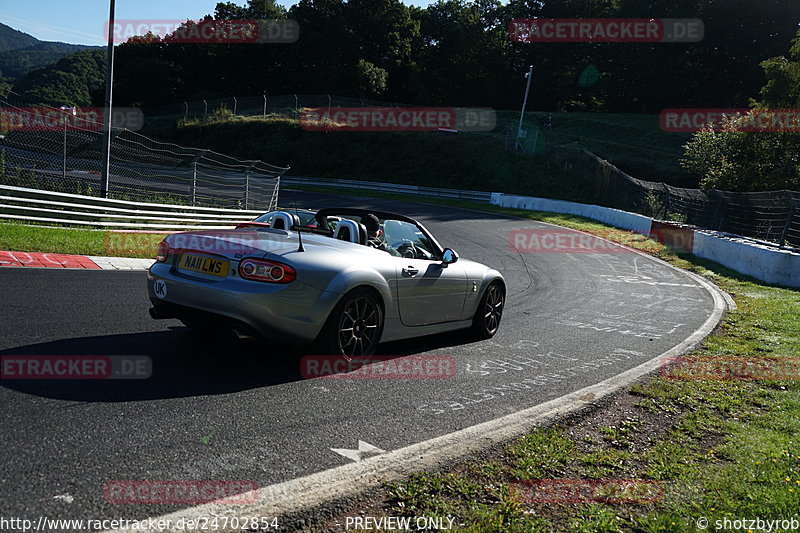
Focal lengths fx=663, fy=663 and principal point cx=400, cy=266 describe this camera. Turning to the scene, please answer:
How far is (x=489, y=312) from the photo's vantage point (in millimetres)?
7645

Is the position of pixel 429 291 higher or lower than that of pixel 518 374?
higher

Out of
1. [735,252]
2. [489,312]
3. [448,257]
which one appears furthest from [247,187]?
[448,257]

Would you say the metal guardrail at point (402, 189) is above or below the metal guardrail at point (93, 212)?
above

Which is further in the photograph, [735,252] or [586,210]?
[586,210]

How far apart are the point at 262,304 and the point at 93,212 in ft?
32.8

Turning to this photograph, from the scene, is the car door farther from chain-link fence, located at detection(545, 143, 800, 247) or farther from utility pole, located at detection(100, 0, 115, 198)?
chain-link fence, located at detection(545, 143, 800, 247)

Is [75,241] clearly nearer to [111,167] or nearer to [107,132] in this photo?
[107,132]

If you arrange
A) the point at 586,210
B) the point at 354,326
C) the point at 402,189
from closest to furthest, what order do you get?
the point at 354,326
the point at 586,210
the point at 402,189

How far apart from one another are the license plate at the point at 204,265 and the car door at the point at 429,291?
1.58 metres

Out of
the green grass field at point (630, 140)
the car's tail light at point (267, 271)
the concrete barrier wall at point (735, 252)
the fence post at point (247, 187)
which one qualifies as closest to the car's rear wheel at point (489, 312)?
the car's tail light at point (267, 271)

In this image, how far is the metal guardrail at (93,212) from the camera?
40.0 feet

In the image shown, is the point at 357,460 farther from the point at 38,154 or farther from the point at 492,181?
the point at 492,181

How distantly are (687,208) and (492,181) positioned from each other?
2363 cm

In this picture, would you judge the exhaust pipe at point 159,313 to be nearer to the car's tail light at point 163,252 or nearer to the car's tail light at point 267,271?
the car's tail light at point 163,252
